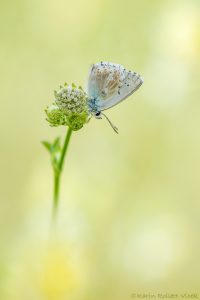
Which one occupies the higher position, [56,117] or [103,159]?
[56,117]

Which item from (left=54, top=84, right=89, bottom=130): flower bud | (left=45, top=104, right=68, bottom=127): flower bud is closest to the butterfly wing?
(left=54, top=84, right=89, bottom=130): flower bud

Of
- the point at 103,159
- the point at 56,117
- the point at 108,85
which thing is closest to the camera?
the point at 56,117

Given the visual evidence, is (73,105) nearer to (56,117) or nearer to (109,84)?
(56,117)

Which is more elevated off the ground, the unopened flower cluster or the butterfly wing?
the butterfly wing

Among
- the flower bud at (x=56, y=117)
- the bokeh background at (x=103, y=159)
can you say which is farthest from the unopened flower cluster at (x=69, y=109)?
the bokeh background at (x=103, y=159)

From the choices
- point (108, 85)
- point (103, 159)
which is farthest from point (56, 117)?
point (103, 159)

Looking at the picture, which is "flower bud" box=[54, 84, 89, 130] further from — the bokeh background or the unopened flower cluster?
the bokeh background
